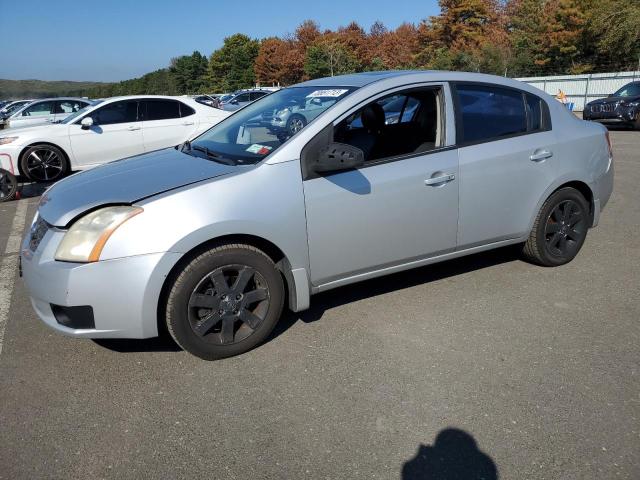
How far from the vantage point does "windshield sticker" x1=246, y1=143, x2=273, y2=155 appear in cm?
329

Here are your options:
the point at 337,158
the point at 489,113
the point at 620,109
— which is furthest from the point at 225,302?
the point at 620,109

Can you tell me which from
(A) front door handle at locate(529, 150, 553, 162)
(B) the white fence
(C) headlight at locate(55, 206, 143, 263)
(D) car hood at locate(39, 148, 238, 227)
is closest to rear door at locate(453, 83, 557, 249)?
(A) front door handle at locate(529, 150, 553, 162)

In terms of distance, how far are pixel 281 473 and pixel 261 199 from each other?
1.49m

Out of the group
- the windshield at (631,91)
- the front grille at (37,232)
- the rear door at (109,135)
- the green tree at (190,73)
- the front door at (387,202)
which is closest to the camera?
the front grille at (37,232)

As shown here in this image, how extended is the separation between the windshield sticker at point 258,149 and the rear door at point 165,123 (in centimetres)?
661

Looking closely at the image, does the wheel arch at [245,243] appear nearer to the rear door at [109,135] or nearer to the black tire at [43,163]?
the rear door at [109,135]

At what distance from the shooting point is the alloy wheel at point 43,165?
9.09 metres

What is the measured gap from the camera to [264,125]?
12.3ft

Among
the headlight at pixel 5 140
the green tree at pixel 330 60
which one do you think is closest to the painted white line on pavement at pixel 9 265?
the headlight at pixel 5 140

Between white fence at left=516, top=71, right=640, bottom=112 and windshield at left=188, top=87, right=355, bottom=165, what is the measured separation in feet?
89.7

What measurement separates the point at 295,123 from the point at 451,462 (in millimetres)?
2207

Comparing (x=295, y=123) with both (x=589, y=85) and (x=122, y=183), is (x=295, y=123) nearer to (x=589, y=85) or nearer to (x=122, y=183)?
(x=122, y=183)

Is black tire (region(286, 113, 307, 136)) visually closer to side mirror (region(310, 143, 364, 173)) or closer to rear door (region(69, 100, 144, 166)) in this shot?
side mirror (region(310, 143, 364, 173))

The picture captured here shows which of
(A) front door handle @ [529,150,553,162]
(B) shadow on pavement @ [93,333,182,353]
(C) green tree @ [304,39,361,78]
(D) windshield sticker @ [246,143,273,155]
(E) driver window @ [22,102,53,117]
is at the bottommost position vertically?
(B) shadow on pavement @ [93,333,182,353]
